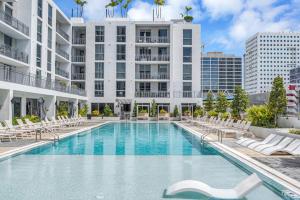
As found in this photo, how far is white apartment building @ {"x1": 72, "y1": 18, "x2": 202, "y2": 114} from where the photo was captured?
44.7m

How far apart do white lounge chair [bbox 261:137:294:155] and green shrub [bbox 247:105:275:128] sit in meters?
6.46

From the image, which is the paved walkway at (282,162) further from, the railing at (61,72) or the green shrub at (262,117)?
the railing at (61,72)

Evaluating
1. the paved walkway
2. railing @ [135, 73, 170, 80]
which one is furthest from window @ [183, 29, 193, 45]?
the paved walkway

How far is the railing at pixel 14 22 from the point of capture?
83.3ft

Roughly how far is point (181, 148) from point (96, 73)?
106 feet

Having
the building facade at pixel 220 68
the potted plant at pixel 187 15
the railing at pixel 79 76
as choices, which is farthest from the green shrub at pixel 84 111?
the building facade at pixel 220 68

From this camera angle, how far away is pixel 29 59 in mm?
29703

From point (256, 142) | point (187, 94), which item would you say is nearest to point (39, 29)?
point (187, 94)

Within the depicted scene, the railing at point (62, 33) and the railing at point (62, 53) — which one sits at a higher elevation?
the railing at point (62, 33)

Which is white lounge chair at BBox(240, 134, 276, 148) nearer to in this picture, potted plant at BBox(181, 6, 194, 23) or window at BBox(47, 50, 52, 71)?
window at BBox(47, 50, 52, 71)

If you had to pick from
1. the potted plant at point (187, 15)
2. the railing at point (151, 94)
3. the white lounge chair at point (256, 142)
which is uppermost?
the potted plant at point (187, 15)

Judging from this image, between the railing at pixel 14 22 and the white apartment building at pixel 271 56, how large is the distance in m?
121

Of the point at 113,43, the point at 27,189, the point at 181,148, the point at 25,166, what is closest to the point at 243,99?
the point at 181,148

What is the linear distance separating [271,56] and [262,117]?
134 meters
